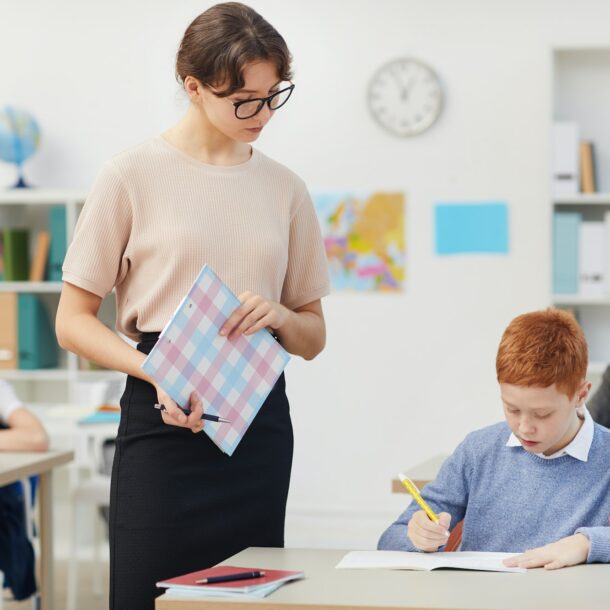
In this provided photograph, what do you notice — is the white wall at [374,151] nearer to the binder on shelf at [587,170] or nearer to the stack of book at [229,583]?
the binder on shelf at [587,170]

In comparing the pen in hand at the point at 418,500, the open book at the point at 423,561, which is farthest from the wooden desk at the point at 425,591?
the pen in hand at the point at 418,500

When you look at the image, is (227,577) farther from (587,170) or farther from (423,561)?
(587,170)

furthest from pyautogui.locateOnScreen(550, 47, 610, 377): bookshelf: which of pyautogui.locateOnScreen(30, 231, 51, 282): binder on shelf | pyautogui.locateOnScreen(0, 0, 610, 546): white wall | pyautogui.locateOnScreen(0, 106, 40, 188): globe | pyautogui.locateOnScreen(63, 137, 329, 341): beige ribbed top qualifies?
pyautogui.locateOnScreen(63, 137, 329, 341): beige ribbed top

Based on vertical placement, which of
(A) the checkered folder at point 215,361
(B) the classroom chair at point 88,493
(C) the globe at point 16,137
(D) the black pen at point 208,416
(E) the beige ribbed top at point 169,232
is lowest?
(B) the classroom chair at point 88,493

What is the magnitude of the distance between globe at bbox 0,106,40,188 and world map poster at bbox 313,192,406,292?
54.4 inches

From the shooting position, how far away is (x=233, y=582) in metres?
1.52

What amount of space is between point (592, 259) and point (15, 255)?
8.61ft

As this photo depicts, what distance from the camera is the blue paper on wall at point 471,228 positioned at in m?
5.07

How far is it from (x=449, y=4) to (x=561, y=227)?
47.2 inches

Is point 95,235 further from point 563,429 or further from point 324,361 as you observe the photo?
point 324,361

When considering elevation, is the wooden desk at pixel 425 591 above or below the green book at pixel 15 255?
below

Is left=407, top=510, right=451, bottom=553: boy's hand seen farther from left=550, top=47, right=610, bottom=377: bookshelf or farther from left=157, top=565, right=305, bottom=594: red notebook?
left=550, top=47, right=610, bottom=377: bookshelf

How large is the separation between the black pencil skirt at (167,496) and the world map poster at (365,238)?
338cm

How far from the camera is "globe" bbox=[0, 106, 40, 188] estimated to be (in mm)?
5148
